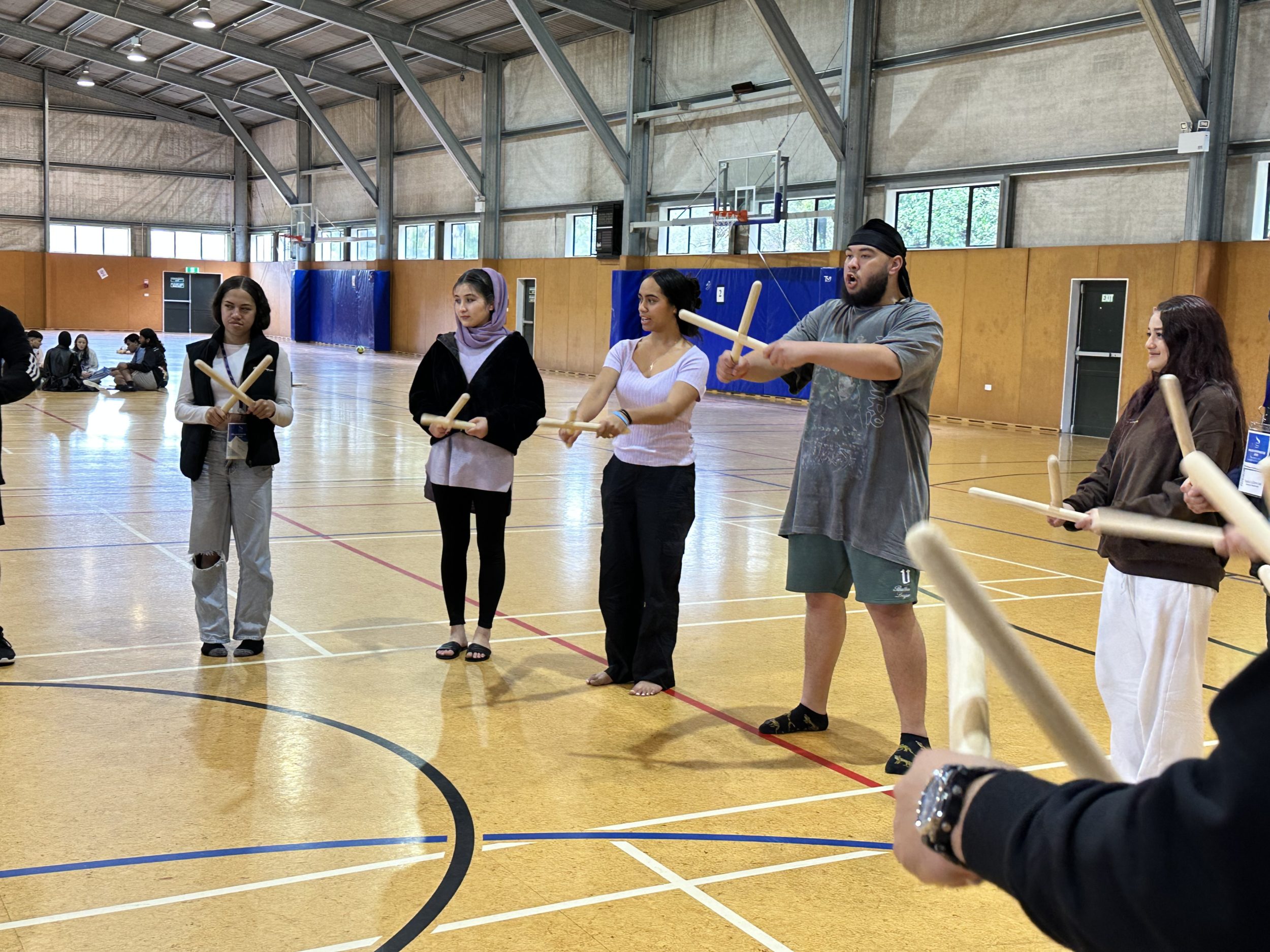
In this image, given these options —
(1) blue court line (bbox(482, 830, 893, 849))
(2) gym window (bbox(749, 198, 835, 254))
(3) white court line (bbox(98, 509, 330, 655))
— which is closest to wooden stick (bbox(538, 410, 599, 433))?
(3) white court line (bbox(98, 509, 330, 655))

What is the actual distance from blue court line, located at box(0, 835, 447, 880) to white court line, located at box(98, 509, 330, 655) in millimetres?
2227

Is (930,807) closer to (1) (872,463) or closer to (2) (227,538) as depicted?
(1) (872,463)

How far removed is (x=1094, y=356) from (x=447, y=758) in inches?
645

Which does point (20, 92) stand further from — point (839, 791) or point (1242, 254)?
point (839, 791)

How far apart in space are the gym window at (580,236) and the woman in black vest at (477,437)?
23.1m

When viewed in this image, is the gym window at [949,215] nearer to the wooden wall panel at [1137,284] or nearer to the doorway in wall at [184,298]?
the wooden wall panel at [1137,284]

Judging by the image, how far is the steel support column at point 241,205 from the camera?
45.6 m

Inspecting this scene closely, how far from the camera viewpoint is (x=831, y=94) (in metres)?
21.9

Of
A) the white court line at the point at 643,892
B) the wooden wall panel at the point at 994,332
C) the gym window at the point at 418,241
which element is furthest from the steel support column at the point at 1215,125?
the gym window at the point at 418,241

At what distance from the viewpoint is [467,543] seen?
19.0 ft

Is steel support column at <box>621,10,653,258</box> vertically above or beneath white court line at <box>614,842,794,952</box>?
above

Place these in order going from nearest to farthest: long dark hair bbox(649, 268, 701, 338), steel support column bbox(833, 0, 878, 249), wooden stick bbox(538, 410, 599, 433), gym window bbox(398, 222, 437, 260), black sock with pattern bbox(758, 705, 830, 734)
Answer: black sock with pattern bbox(758, 705, 830, 734)
wooden stick bbox(538, 410, 599, 433)
long dark hair bbox(649, 268, 701, 338)
steel support column bbox(833, 0, 878, 249)
gym window bbox(398, 222, 437, 260)

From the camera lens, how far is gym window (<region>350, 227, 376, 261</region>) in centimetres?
3831

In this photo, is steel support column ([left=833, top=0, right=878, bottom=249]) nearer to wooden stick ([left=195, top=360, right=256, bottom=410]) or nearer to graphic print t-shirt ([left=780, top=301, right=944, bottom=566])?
wooden stick ([left=195, top=360, right=256, bottom=410])
